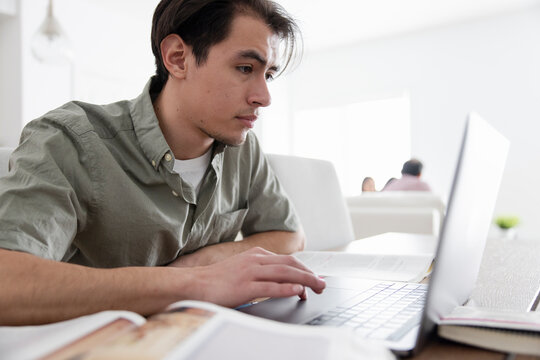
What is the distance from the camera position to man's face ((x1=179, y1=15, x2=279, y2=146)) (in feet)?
3.26

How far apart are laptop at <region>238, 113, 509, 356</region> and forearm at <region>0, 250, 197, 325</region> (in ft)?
0.33

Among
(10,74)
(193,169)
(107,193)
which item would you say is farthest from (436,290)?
(10,74)

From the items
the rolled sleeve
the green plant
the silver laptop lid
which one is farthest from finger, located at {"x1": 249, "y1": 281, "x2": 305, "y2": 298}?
the green plant

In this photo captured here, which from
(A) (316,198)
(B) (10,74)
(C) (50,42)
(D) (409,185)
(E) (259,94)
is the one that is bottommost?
(D) (409,185)

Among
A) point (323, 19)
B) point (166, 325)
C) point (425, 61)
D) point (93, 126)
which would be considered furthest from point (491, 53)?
point (166, 325)

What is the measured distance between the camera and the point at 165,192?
934mm

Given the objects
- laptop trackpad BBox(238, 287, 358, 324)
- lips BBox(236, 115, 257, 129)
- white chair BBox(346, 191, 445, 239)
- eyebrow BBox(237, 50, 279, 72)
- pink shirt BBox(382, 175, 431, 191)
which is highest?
eyebrow BBox(237, 50, 279, 72)

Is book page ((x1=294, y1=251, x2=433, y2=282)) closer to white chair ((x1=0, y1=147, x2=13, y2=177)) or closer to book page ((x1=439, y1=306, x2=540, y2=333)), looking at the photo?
book page ((x1=439, y1=306, x2=540, y2=333))

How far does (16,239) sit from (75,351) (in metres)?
0.36

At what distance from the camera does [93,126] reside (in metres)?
0.88

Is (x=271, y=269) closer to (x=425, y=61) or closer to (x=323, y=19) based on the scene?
(x=323, y=19)

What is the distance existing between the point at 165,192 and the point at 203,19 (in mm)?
394

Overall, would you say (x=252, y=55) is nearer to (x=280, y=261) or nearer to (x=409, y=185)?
(x=280, y=261)

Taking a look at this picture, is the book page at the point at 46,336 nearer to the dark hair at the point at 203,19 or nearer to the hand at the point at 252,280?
the hand at the point at 252,280
